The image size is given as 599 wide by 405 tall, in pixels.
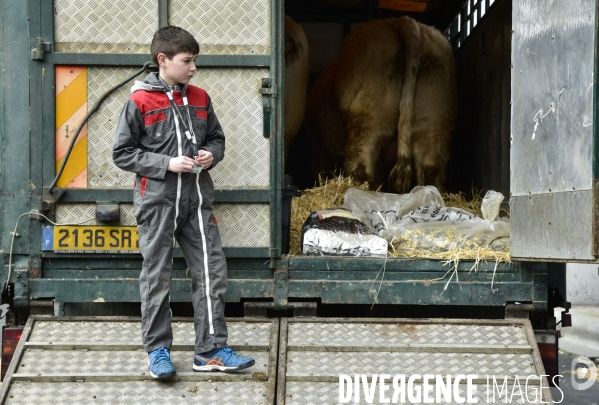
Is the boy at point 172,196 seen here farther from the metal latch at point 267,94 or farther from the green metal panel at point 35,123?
the green metal panel at point 35,123

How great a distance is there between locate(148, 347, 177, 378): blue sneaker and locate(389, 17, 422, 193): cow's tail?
2.72 m

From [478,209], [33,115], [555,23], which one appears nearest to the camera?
[555,23]

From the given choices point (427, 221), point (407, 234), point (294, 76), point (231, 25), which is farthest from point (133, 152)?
point (294, 76)

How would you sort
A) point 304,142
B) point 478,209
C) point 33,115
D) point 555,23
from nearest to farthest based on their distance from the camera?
point 555,23 → point 33,115 → point 478,209 → point 304,142

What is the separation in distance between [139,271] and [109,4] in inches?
50.7

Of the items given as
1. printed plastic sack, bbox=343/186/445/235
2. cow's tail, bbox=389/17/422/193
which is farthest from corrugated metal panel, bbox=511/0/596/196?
cow's tail, bbox=389/17/422/193

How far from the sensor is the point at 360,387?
373 centimetres

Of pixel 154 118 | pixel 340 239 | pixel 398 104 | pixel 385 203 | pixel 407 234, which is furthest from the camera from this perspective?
pixel 398 104

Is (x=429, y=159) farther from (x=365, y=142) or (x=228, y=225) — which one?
(x=228, y=225)

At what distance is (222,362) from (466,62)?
4.20 meters

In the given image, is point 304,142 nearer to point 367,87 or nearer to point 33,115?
point 367,87

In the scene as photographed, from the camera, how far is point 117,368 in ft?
12.5

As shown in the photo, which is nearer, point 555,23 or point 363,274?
point 555,23

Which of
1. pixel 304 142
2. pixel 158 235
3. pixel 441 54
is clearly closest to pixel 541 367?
pixel 158 235
